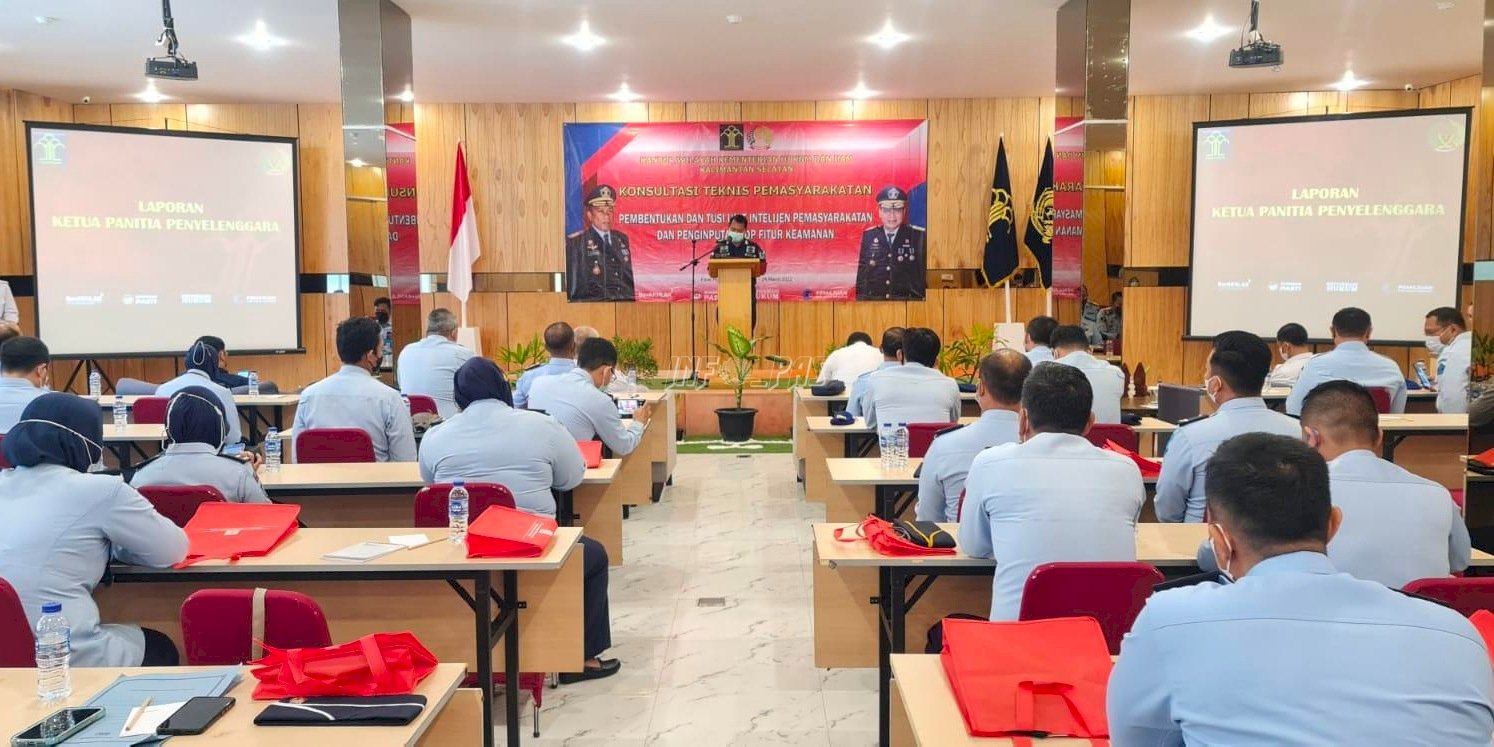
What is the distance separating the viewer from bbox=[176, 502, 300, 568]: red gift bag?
303 centimetres

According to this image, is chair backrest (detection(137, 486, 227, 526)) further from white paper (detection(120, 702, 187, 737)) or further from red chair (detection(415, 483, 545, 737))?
white paper (detection(120, 702, 187, 737))

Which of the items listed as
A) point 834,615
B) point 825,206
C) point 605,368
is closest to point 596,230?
point 825,206

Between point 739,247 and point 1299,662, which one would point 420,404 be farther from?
point 1299,662

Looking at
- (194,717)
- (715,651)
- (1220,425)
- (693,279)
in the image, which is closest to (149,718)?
(194,717)

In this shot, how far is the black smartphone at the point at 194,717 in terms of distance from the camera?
1.88m

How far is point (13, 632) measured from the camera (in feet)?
7.80

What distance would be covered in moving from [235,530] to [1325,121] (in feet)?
35.0

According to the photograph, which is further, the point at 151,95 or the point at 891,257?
the point at 891,257

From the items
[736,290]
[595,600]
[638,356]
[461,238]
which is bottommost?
[595,600]

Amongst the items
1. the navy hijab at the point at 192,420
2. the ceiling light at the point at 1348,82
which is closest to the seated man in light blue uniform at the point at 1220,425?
the navy hijab at the point at 192,420

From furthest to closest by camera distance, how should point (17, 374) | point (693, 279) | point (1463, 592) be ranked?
point (693, 279) → point (17, 374) → point (1463, 592)

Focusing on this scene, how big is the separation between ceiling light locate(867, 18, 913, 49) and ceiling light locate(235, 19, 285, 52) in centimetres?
510

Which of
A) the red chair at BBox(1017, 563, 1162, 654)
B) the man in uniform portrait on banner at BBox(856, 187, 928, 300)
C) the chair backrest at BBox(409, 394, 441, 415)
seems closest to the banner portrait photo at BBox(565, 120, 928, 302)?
the man in uniform portrait on banner at BBox(856, 187, 928, 300)

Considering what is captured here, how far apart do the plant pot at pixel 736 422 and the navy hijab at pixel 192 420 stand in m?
6.37
